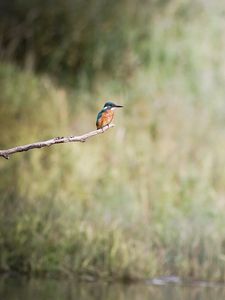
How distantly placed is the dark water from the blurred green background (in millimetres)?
219

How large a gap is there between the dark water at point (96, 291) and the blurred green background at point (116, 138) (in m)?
0.22

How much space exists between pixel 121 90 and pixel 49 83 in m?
1.16

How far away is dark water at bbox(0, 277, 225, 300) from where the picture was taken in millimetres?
7559

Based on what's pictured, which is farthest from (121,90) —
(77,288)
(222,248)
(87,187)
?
(77,288)

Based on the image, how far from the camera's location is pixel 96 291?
7.89 metres

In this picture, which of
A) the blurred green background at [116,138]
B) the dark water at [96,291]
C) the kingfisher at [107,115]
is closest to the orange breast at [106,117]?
the kingfisher at [107,115]

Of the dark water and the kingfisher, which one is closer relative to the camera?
the kingfisher

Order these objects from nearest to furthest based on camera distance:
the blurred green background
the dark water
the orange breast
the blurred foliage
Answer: the orange breast → the dark water → the blurred green background → the blurred foliage

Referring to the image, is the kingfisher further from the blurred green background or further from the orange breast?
the blurred green background

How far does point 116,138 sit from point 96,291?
365 centimetres

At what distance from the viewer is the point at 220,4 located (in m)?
13.5

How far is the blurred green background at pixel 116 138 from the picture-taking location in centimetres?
846

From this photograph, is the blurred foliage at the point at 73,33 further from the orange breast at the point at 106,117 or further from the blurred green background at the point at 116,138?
the orange breast at the point at 106,117

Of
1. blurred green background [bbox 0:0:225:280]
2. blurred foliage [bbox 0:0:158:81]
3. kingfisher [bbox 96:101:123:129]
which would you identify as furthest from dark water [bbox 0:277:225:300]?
blurred foliage [bbox 0:0:158:81]
